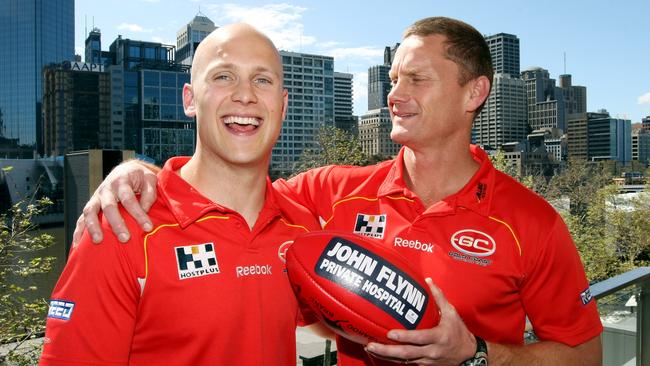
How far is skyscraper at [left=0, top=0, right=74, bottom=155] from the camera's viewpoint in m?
92.7

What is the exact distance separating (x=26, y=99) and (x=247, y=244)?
347 ft

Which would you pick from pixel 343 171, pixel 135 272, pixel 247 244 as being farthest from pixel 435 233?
pixel 135 272

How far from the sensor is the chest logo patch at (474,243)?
7.35 ft

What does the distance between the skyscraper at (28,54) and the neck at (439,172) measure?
330ft

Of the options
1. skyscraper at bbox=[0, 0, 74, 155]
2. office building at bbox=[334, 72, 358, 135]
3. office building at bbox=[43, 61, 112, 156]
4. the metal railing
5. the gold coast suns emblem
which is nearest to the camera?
the gold coast suns emblem

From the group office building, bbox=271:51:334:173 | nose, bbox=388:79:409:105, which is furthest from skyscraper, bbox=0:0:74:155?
nose, bbox=388:79:409:105

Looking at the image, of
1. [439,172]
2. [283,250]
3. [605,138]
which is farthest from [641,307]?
[605,138]

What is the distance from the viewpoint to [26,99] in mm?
94875

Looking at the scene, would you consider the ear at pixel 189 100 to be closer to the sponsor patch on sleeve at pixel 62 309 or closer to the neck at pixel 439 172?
the sponsor patch on sleeve at pixel 62 309

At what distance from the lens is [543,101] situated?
145 m

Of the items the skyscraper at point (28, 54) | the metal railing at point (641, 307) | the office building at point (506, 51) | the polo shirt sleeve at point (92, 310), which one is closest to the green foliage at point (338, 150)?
the metal railing at point (641, 307)

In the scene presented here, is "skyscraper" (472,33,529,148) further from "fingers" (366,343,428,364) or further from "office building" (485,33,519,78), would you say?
"fingers" (366,343,428,364)

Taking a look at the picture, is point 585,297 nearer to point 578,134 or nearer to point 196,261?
point 196,261

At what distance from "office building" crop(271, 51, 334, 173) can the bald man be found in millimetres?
94345
